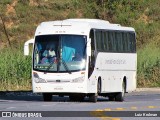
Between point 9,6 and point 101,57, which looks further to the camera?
point 9,6

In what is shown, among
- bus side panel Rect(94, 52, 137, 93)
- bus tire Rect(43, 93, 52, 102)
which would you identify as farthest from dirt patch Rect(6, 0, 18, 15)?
bus tire Rect(43, 93, 52, 102)

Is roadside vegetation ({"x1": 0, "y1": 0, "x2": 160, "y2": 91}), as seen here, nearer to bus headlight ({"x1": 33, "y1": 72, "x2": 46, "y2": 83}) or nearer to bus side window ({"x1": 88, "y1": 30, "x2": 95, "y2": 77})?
bus side window ({"x1": 88, "y1": 30, "x2": 95, "y2": 77})

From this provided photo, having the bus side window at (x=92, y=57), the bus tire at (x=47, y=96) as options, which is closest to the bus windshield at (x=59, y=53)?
the bus side window at (x=92, y=57)

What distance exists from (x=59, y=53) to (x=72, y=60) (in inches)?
22.5

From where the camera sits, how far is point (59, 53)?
3444 cm

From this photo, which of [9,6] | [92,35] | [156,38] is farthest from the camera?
[9,6]

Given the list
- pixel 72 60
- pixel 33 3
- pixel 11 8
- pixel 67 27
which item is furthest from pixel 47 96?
pixel 33 3

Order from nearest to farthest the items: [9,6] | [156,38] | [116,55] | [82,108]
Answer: [82,108], [116,55], [156,38], [9,6]

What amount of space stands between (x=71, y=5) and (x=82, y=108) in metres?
49.4

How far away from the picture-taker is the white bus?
111 ft

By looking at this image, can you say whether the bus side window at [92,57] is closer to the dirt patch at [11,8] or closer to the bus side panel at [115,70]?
the bus side panel at [115,70]

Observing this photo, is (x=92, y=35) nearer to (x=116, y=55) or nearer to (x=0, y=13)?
(x=116, y=55)

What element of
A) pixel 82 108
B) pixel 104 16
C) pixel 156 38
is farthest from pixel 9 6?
pixel 82 108

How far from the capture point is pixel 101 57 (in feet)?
118
